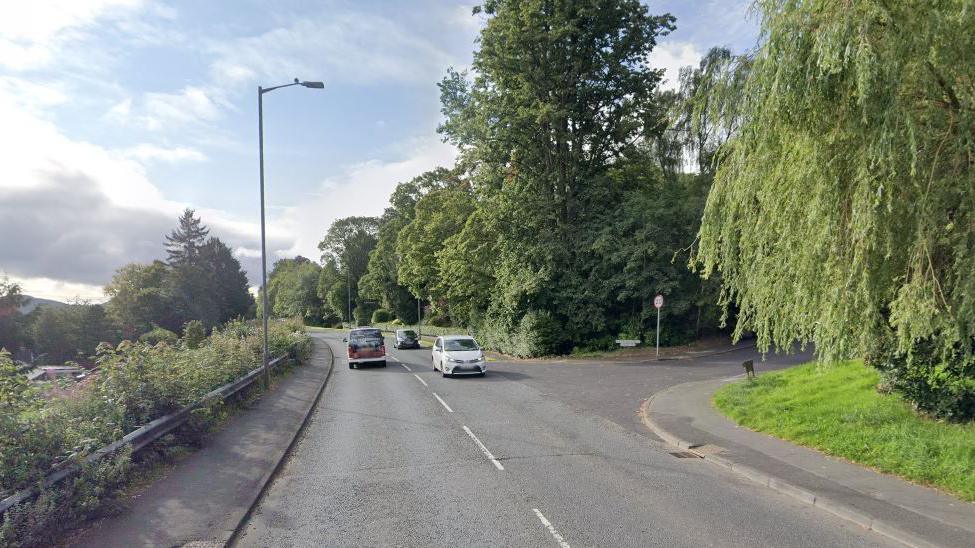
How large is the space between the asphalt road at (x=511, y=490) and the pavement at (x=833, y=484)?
0.26 meters

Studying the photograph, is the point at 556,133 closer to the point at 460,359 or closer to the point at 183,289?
the point at 460,359

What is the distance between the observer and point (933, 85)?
20.5 ft

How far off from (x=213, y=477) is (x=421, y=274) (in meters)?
35.6

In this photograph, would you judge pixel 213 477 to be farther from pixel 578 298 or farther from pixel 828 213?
pixel 578 298

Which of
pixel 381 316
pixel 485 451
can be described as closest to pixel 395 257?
pixel 381 316

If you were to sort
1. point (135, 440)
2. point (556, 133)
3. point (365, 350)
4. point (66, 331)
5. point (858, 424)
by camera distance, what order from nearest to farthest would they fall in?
point (135, 440) < point (858, 424) < point (365, 350) < point (556, 133) < point (66, 331)

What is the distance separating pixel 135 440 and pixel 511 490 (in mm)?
5356

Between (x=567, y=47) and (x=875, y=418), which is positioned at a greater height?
(x=567, y=47)

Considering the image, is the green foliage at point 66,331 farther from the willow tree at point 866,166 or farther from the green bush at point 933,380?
the green bush at point 933,380

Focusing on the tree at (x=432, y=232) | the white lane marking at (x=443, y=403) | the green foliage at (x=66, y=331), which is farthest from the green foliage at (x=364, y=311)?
the white lane marking at (x=443, y=403)

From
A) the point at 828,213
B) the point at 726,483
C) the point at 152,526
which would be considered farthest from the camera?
the point at 726,483

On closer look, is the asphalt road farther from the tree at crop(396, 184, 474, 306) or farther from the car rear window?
the tree at crop(396, 184, 474, 306)

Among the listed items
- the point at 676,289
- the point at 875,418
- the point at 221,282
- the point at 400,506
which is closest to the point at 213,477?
the point at 400,506

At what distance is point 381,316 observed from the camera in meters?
77.4
